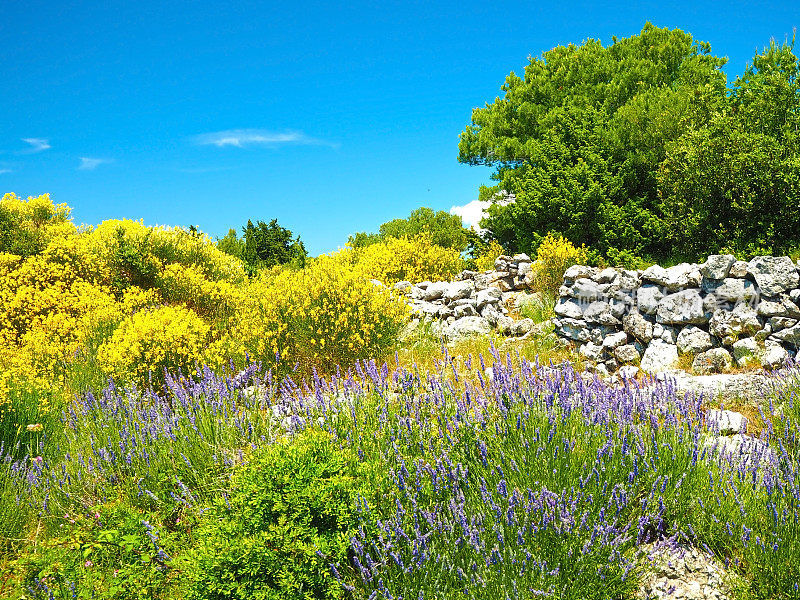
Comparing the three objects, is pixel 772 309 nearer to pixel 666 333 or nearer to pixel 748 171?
pixel 666 333

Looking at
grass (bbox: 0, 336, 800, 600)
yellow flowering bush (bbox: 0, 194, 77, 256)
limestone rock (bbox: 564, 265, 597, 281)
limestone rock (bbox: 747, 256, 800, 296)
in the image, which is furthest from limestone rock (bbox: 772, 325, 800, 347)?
yellow flowering bush (bbox: 0, 194, 77, 256)

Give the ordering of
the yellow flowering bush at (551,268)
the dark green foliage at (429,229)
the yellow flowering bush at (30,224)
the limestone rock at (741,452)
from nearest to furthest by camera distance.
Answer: the limestone rock at (741,452) < the yellow flowering bush at (551,268) < the yellow flowering bush at (30,224) < the dark green foliage at (429,229)

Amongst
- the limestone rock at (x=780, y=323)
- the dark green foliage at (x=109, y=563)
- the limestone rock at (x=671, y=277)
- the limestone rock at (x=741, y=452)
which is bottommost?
the dark green foliage at (x=109, y=563)

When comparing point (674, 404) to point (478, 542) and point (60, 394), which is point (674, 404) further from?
point (60, 394)

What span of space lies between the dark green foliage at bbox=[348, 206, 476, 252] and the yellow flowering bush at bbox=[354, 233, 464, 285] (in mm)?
7152

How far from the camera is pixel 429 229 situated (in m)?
23.8

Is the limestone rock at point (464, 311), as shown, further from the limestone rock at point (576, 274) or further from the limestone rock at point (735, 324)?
the limestone rock at point (735, 324)

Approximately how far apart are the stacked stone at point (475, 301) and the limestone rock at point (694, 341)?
6.21 feet

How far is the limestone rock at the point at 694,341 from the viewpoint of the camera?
6.32 meters

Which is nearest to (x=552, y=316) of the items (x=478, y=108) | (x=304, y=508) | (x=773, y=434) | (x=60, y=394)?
(x=773, y=434)

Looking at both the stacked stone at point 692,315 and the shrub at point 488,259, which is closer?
the stacked stone at point 692,315

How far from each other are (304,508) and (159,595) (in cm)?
112

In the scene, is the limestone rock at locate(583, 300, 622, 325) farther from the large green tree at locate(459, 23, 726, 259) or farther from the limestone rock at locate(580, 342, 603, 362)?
the large green tree at locate(459, 23, 726, 259)

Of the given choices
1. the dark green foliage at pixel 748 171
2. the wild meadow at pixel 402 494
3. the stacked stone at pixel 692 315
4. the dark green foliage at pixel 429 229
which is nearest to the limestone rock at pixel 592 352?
the stacked stone at pixel 692 315
